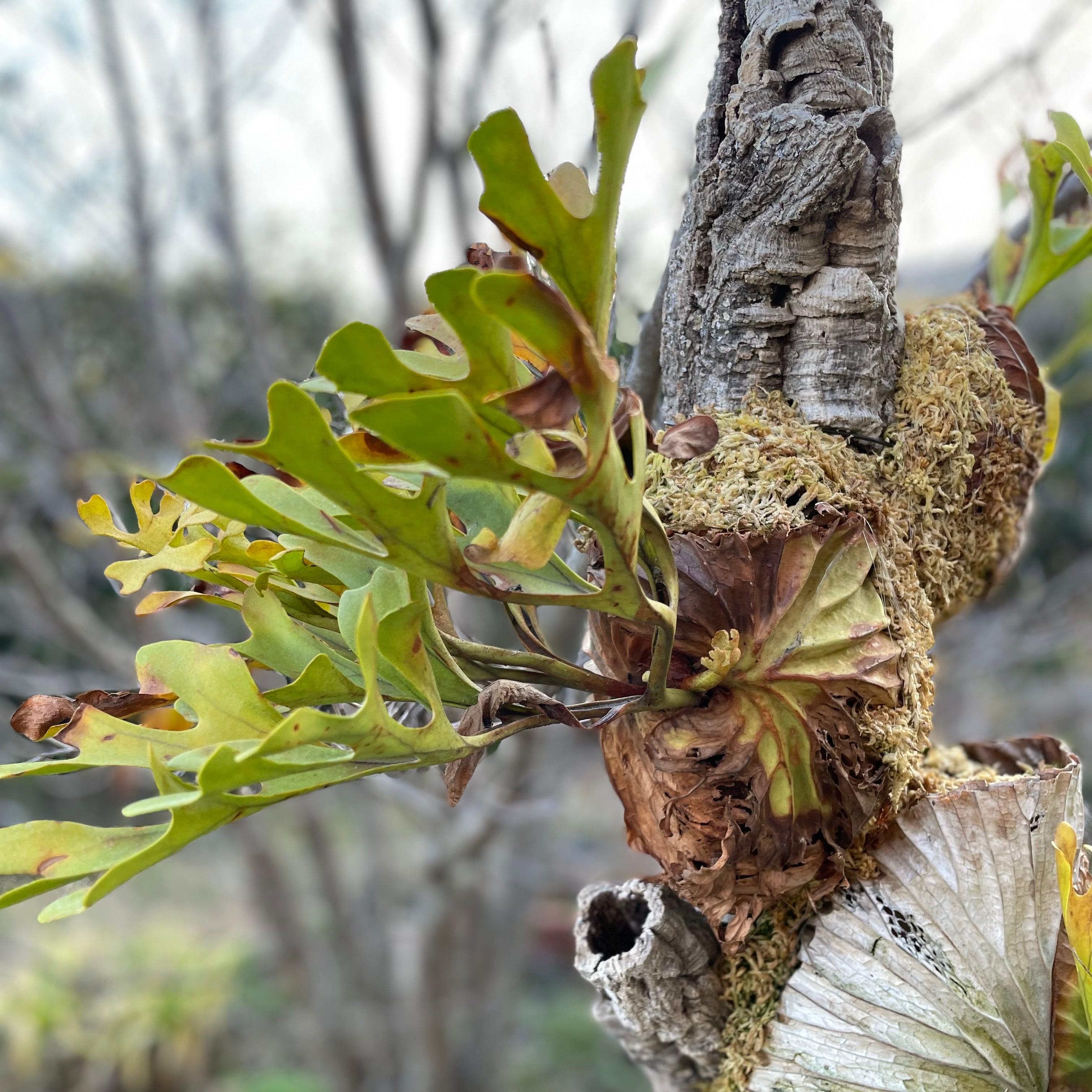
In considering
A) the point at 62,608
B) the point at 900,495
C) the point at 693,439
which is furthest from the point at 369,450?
the point at 62,608

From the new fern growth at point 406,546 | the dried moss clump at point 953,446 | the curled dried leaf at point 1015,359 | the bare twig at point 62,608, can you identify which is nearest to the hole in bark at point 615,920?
the new fern growth at point 406,546

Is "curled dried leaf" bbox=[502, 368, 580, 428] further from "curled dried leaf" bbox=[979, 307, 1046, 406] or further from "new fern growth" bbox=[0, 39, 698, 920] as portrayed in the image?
"curled dried leaf" bbox=[979, 307, 1046, 406]

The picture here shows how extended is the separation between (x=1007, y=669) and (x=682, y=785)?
8.32 ft

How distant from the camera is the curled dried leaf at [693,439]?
17.4 inches

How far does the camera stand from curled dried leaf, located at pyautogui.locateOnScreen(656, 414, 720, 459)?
0.44 meters

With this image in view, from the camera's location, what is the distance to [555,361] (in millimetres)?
306

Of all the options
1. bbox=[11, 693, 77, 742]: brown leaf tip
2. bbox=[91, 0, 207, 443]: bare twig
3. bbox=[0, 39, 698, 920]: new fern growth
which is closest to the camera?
bbox=[0, 39, 698, 920]: new fern growth

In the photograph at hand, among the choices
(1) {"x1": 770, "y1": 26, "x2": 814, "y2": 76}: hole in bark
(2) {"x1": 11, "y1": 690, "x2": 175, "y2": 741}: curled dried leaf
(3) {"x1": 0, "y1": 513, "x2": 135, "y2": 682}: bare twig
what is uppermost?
(1) {"x1": 770, "y1": 26, "x2": 814, "y2": 76}: hole in bark

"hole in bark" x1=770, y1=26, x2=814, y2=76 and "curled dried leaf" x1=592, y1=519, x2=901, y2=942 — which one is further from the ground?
"hole in bark" x1=770, y1=26, x2=814, y2=76

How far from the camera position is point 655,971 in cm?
47

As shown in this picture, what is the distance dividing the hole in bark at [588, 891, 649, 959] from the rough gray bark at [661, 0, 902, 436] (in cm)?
29

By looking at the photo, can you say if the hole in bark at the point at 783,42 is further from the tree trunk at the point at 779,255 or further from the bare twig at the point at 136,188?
the bare twig at the point at 136,188

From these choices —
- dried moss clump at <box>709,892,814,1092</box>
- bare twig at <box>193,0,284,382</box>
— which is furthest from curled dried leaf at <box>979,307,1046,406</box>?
bare twig at <box>193,0,284,382</box>

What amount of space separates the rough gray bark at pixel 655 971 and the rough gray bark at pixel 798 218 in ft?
0.95
